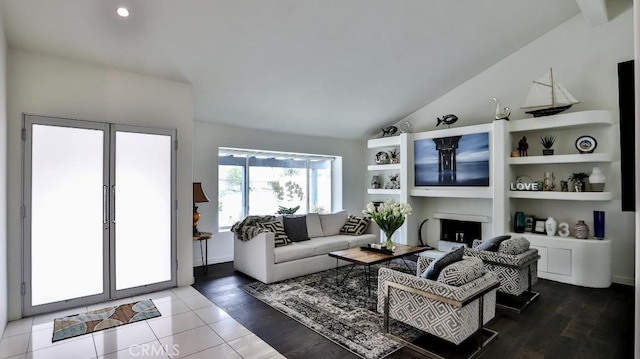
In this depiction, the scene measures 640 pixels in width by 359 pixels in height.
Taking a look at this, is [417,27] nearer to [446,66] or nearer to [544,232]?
[446,66]

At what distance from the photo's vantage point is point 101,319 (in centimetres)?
339

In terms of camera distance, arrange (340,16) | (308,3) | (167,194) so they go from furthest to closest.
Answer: (167,194), (340,16), (308,3)

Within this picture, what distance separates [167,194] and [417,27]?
3.93 meters

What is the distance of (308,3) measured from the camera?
3574 mm

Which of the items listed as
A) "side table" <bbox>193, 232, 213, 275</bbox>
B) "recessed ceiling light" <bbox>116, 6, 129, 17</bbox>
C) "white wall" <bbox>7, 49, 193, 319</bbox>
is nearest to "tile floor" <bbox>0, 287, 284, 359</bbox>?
"white wall" <bbox>7, 49, 193, 319</bbox>

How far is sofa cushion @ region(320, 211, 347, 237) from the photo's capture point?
5.98m

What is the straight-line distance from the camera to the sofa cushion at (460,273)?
2675 millimetres

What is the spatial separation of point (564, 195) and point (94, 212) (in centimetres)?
619

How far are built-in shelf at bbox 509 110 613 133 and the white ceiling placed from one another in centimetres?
130

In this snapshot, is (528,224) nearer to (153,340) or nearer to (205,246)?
(205,246)

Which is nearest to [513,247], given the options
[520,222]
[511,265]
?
[511,265]

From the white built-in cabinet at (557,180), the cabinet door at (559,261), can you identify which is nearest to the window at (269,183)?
the white built-in cabinet at (557,180)

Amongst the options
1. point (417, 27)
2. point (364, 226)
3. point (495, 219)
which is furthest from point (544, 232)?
point (417, 27)

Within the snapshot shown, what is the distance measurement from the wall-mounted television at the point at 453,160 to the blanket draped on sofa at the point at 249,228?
10.1 ft
